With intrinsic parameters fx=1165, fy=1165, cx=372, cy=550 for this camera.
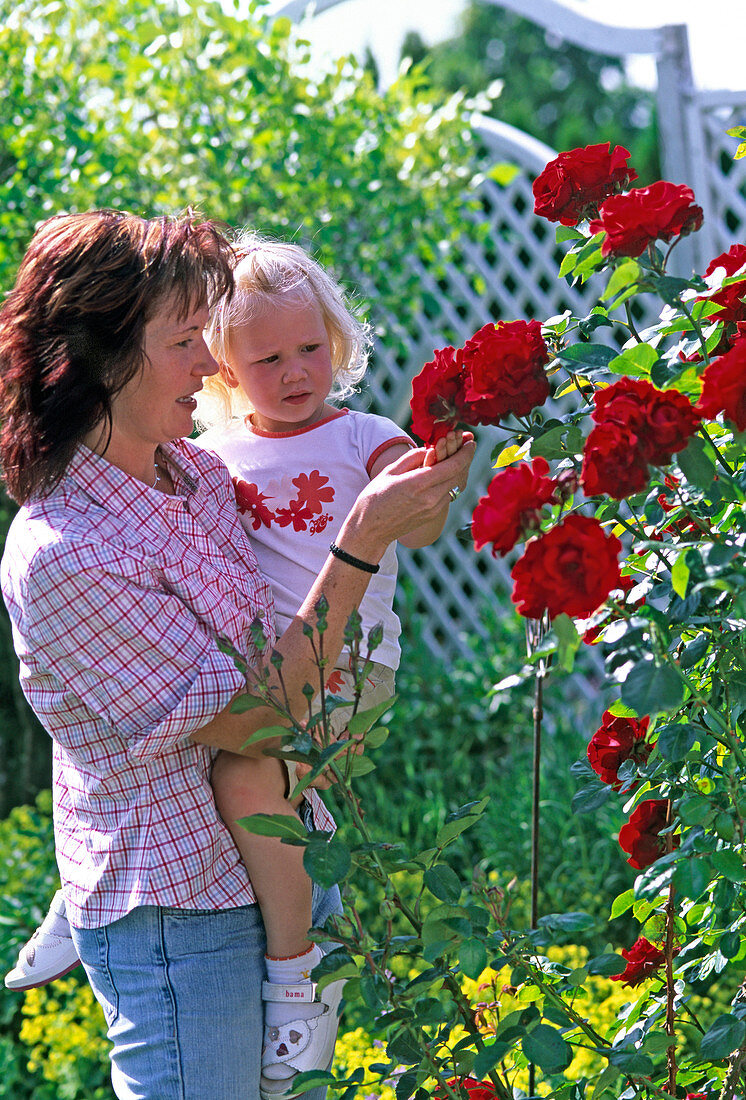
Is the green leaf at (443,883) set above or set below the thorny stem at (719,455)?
below

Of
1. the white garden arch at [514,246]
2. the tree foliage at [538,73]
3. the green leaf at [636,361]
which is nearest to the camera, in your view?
the green leaf at [636,361]

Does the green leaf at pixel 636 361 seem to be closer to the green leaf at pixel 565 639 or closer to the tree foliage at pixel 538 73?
the green leaf at pixel 565 639

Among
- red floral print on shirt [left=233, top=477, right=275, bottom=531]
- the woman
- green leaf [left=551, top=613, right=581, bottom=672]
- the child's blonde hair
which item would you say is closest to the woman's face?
the woman

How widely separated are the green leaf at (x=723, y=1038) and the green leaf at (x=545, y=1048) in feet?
0.52

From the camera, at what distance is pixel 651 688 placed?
1.09 metres

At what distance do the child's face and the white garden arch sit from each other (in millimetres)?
2111

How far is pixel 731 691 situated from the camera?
1381 mm

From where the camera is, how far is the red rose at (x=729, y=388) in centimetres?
111

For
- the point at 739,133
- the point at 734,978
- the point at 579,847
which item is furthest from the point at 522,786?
the point at 739,133

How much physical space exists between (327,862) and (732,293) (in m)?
0.81

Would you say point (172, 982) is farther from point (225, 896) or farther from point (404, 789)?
point (404, 789)

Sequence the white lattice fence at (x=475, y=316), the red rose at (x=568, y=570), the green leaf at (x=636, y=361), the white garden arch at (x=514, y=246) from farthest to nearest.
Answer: the white lattice fence at (x=475, y=316) < the white garden arch at (x=514, y=246) < the green leaf at (x=636, y=361) < the red rose at (x=568, y=570)

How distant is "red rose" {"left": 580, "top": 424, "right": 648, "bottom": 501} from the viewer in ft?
3.61

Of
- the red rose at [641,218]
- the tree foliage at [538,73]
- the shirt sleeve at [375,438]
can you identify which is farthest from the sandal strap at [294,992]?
the tree foliage at [538,73]
